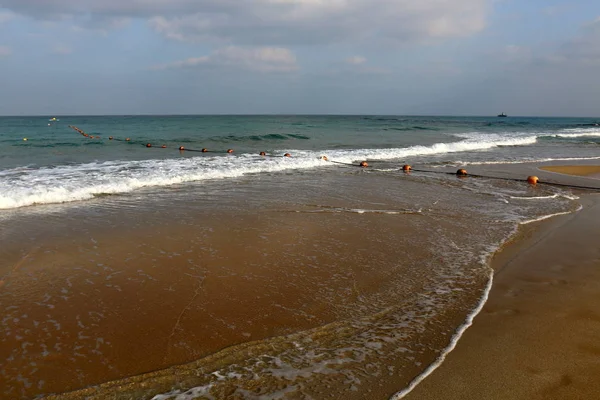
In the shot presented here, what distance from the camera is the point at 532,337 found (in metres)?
3.71

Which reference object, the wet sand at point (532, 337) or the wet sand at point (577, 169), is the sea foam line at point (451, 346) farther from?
the wet sand at point (577, 169)

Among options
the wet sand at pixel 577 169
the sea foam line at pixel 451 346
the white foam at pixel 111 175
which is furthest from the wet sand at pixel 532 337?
the wet sand at pixel 577 169

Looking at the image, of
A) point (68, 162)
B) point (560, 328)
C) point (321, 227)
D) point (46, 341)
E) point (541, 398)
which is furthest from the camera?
point (68, 162)

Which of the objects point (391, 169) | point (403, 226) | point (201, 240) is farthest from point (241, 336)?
point (391, 169)

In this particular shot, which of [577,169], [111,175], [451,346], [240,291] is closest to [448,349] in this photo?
[451,346]

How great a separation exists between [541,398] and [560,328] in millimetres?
1265

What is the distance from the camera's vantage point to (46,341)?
11.8 ft

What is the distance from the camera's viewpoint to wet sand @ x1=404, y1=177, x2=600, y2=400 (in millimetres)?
Answer: 2996

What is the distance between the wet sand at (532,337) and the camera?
300 cm

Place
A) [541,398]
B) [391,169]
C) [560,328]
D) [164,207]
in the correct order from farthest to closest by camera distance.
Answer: [391,169] → [164,207] → [560,328] → [541,398]

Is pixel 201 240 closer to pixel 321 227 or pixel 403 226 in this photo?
pixel 321 227

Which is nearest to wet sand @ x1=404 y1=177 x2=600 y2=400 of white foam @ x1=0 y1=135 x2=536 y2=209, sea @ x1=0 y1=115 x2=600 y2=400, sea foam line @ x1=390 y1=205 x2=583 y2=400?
sea foam line @ x1=390 y1=205 x2=583 y2=400

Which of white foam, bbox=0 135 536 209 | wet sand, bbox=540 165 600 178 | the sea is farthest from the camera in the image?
wet sand, bbox=540 165 600 178

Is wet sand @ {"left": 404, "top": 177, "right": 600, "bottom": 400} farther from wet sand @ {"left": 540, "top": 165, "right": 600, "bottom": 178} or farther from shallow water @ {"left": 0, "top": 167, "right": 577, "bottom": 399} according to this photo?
wet sand @ {"left": 540, "top": 165, "right": 600, "bottom": 178}
